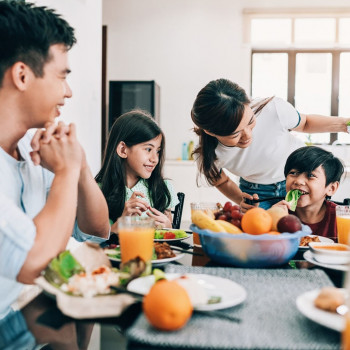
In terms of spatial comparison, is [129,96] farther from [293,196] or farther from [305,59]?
[293,196]

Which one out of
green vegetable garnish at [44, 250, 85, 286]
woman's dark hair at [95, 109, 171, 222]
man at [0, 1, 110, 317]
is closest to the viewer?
green vegetable garnish at [44, 250, 85, 286]

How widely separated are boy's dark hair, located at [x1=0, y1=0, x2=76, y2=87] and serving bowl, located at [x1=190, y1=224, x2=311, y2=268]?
0.65 meters

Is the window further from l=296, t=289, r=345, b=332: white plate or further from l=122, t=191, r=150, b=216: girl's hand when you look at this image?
l=296, t=289, r=345, b=332: white plate

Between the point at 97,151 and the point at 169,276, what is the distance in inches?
127

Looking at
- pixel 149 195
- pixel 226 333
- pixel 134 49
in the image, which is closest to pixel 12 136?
pixel 226 333

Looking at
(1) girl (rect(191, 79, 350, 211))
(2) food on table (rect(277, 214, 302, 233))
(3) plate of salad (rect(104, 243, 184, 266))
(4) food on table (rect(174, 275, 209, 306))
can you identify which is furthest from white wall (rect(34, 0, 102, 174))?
(4) food on table (rect(174, 275, 209, 306))

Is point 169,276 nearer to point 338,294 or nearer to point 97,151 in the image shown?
point 338,294

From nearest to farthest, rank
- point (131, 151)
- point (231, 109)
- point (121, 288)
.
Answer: point (121, 288)
point (231, 109)
point (131, 151)

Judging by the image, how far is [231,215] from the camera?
1.20m

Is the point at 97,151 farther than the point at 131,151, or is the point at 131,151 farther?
the point at 97,151

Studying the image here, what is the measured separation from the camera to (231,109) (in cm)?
179

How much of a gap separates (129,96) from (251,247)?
455cm

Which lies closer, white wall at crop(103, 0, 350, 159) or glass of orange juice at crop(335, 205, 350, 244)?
glass of orange juice at crop(335, 205, 350, 244)

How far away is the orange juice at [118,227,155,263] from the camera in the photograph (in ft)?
3.46
